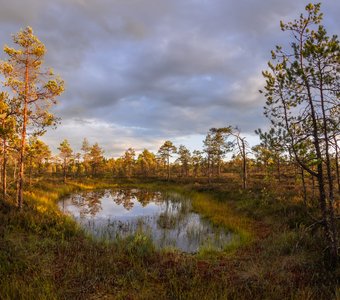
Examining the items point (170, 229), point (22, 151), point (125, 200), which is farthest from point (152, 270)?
point (125, 200)

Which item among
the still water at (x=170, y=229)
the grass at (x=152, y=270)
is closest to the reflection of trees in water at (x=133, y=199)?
the still water at (x=170, y=229)

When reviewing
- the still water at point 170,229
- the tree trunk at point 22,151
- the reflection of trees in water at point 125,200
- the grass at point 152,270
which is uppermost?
the tree trunk at point 22,151

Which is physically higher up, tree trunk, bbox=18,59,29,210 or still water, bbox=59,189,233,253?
tree trunk, bbox=18,59,29,210

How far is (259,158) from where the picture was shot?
733 centimetres

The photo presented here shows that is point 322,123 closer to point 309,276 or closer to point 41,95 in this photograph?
point 309,276

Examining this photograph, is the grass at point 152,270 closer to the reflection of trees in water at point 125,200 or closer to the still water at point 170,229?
the still water at point 170,229

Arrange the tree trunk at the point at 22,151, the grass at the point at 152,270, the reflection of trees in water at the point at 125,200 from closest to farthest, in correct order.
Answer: the grass at the point at 152,270 → the tree trunk at the point at 22,151 → the reflection of trees in water at the point at 125,200

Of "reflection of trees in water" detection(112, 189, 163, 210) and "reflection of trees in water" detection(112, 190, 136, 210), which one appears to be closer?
"reflection of trees in water" detection(112, 190, 136, 210)

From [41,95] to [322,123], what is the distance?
15831 mm

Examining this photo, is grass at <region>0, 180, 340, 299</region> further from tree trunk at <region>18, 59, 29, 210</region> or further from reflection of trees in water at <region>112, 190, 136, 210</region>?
reflection of trees in water at <region>112, 190, 136, 210</region>

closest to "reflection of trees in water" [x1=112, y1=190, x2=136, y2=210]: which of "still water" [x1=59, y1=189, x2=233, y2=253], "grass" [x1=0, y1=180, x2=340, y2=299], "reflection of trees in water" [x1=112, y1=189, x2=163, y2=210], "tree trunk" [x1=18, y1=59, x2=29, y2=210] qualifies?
"reflection of trees in water" [x1=112, y1=189, x2=163, y2=210]

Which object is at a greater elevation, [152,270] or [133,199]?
[152,270]

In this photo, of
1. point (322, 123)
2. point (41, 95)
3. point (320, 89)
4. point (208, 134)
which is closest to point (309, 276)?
point (322, 123)

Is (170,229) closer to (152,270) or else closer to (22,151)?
(152,270)
